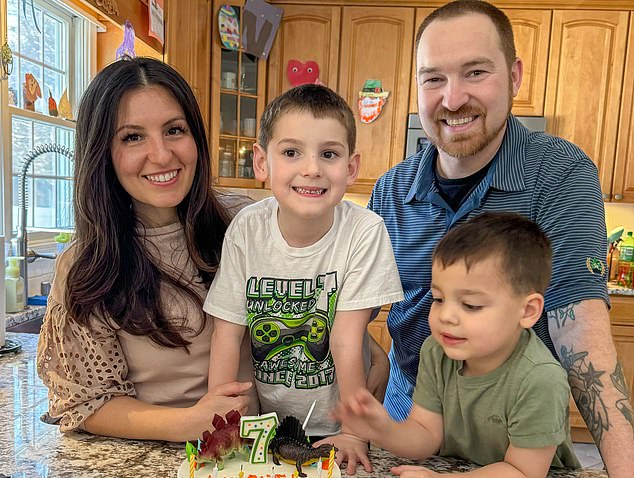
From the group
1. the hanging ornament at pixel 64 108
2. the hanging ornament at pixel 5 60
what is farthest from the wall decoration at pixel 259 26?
the hanging ornament at pixel 5 60

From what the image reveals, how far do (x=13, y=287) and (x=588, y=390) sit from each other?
6.55 ft

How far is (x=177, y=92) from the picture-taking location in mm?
1153

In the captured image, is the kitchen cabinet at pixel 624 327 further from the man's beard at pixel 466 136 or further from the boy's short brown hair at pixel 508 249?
the boy's short brown hair at pixel 508 249

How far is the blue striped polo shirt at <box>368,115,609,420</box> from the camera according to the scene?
1061 mm

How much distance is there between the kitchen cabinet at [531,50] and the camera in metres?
3.35

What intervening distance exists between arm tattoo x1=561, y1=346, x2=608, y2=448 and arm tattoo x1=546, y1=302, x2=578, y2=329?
6cm

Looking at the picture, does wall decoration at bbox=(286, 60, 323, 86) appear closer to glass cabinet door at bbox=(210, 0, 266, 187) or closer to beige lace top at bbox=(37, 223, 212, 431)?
glass cabinet door at bbox=(210, 0, 266, 187)

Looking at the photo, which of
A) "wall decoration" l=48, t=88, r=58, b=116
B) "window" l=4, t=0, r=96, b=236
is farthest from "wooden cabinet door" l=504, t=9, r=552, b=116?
"wall decoration" l=48, t=88, r=58, b=116

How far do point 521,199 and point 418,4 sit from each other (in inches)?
104

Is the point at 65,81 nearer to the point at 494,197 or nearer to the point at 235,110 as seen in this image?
the point at 235,110

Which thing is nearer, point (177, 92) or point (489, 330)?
point (489, 330)

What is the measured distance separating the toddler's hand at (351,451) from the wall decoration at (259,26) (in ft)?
9.55

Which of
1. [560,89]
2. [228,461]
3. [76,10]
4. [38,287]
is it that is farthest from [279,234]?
[560,89]

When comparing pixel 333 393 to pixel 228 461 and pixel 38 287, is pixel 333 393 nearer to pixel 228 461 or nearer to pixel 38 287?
pixel 228 461
